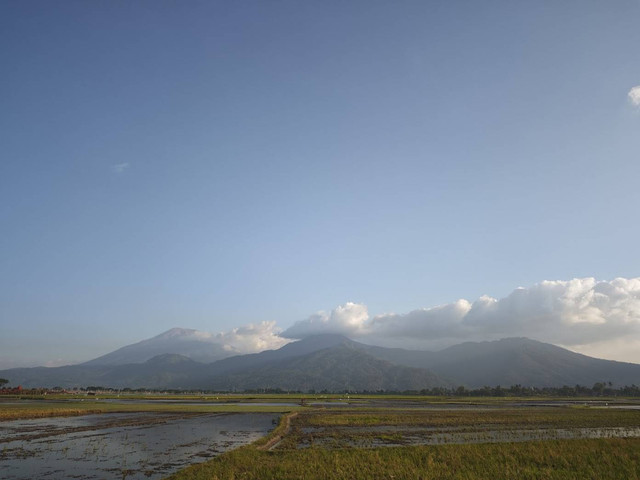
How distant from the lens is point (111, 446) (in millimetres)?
33094

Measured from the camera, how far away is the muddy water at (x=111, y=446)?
24.2m

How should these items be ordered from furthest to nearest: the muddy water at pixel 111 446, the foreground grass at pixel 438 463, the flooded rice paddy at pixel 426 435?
the flooded rice paddy at pixel 426 435 → the muddy water at pixel 111 446 → the foreground grass at pixel 438 463

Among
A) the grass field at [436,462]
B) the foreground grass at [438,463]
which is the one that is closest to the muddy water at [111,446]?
the grass field at [436,462]

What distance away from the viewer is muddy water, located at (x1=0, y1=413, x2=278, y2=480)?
24219 mm

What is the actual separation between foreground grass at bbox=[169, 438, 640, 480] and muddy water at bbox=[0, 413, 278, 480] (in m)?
4.78

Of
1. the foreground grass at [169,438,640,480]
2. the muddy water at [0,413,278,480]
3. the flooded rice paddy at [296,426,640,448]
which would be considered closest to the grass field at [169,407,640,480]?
the foreground grass at [169,438,640,480]

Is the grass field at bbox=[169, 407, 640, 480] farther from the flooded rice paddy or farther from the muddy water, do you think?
the muddy water

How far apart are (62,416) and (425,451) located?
185ft

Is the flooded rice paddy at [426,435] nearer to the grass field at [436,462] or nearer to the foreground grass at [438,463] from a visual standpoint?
the grass field at [436,462]

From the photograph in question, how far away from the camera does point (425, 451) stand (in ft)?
92.5

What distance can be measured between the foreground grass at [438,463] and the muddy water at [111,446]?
478 cm

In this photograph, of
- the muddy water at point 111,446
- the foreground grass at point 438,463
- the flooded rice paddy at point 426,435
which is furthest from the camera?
the flooded rice paddy at point 426,435

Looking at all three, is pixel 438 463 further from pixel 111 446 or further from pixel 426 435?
pixel 111 446

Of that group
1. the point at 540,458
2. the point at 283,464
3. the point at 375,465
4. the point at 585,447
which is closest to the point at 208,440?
the point at 283,464
